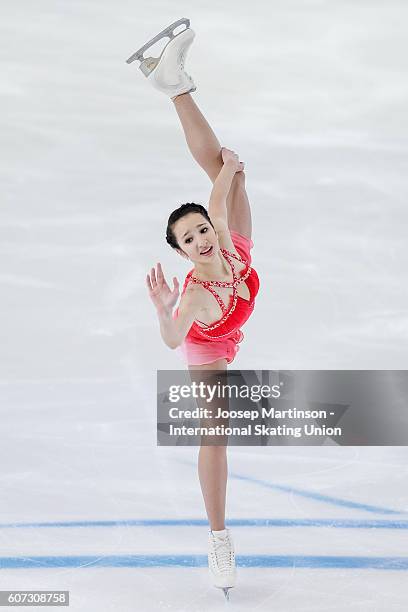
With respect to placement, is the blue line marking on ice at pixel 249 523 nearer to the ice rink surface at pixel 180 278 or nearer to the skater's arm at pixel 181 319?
the ice rink surface at pixel 180 278

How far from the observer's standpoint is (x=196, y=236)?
330 centimetres

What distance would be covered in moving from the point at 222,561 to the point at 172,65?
1.85 meters

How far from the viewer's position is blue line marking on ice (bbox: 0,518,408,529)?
13.5ft

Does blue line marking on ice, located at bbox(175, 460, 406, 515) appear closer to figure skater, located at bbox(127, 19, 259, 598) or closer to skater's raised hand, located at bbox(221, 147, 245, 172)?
figure skater, located at bbox(127, 19, 259, 598)

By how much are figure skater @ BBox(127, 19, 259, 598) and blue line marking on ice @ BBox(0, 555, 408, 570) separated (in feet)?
0.92

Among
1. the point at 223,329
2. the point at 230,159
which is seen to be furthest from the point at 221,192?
the point at 223,329

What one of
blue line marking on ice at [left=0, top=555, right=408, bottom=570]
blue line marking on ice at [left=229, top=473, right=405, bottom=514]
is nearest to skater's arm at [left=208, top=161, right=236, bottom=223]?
blue line marking on ice at [left=0, top=555, right=408, bottom=570]

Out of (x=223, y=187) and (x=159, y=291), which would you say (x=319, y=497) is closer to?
(x=223, y=187)

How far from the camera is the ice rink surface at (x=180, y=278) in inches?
149

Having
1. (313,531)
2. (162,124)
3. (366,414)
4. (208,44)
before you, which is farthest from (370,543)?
(208,44)

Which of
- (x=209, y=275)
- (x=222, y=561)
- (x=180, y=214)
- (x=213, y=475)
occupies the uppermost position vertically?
(x=180, y=214)

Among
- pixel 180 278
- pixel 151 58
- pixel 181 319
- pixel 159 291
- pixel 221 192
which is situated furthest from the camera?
pixel 180 278

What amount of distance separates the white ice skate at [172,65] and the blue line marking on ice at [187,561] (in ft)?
5.87

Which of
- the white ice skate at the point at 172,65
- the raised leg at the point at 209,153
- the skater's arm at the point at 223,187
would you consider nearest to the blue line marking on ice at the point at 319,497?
the raised leg at the point at 209,153
